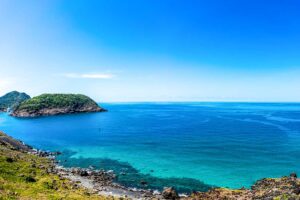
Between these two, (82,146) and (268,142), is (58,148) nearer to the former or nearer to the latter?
(82,146)

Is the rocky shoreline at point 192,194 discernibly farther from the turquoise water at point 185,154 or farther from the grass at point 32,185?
the turquoise water at point 185,154

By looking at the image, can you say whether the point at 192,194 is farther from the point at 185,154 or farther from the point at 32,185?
the point at 185,154

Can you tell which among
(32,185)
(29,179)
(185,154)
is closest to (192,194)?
Answer: (32,185)

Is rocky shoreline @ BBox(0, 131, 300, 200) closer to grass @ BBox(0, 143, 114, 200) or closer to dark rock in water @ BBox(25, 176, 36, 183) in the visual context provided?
grass @ BBox(0, 143, 114, 200)

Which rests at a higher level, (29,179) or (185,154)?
(29,179)

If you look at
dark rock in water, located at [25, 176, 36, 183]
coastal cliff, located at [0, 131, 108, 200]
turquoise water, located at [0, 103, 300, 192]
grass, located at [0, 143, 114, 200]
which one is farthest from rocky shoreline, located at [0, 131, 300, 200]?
dark rock in water, located at [25, 176, 36, 183]

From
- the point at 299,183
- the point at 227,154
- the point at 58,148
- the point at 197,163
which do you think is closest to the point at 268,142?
the point at 227,154

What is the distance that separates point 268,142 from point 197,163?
45814 millimetres

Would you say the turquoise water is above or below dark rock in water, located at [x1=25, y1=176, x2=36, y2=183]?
below

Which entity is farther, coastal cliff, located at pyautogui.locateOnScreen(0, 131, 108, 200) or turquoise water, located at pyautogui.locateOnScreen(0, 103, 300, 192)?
turquoise water, located at pyautogui.locateOnScreen(0, 103, 300, 192)

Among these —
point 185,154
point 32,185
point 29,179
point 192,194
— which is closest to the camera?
point 32,185

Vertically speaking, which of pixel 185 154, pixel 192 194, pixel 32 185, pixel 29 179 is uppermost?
pixel 29 179

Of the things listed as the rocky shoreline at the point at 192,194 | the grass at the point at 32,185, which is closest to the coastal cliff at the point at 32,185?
the grass at the point at 32,185

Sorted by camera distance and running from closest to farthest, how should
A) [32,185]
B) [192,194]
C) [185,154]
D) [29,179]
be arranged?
[32,185]
[29,179]
[192,194]
[185,154]
